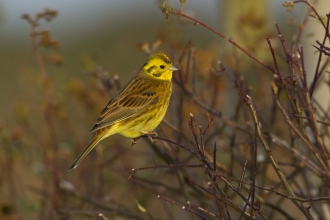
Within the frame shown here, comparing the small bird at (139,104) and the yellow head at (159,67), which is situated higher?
the yellow head at (159,67)

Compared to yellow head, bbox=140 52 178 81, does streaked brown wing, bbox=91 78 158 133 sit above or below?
below

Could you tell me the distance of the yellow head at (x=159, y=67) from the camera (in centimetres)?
448

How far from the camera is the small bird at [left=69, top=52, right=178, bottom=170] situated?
4.41m

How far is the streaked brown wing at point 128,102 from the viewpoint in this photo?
177 inches

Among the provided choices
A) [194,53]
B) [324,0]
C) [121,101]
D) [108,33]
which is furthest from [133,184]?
[108,33]

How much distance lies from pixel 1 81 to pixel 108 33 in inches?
346

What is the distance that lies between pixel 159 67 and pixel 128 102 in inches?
13.4

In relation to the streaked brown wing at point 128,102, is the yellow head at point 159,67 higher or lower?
higher

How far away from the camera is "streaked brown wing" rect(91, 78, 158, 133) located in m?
4.50

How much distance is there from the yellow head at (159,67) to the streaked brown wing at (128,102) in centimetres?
9

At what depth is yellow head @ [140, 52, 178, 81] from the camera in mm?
4476

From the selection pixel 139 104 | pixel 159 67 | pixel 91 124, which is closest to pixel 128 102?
pixel 139 104

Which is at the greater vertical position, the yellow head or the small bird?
the yellow head

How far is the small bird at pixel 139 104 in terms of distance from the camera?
4.41 m
